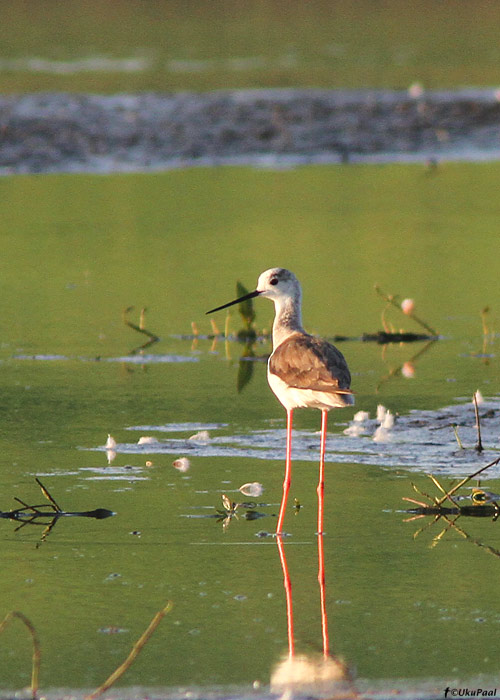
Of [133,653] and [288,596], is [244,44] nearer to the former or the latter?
[288,596]

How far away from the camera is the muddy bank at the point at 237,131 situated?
782 inches

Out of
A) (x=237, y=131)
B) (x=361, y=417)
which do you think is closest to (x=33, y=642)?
(x=361, y=417)

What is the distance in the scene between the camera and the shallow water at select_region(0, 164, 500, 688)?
498 cm

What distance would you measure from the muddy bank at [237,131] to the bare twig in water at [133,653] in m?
14.4

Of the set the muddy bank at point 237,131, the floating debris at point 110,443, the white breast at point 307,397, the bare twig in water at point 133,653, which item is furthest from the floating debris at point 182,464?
the muddy bank at point 237,131

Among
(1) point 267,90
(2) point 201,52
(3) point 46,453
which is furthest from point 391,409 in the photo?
(2) point 201,52

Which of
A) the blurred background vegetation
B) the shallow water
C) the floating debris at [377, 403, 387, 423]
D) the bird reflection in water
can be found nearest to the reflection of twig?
the shallow water

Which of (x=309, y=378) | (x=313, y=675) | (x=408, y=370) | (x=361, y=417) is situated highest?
(x=309, y=378)

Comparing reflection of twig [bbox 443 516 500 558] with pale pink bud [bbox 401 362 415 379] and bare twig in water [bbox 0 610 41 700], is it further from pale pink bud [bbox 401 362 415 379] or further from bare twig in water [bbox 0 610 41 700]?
pale pink bud [bbox 401 362 415 379]

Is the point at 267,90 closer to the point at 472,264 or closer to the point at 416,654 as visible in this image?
the point at 472,264

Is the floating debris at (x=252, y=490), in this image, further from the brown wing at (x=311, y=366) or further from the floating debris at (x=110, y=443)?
the floating debris at (x=110, y=443)

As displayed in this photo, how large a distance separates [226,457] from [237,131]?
46.2 ft

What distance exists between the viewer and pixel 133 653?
474cm

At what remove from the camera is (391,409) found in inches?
323
